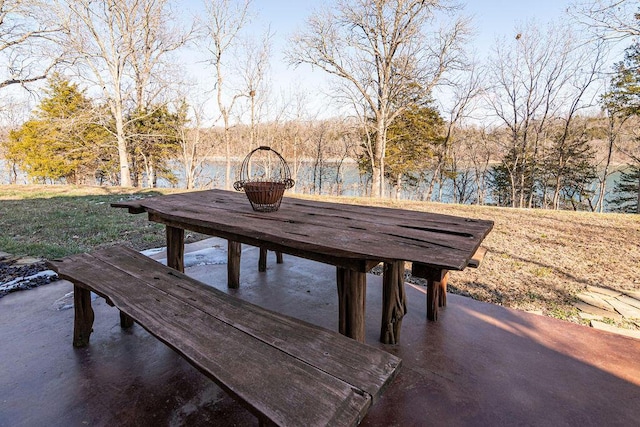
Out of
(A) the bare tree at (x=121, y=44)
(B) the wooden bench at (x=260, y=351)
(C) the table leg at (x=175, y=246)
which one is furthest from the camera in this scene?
(A) the bare tree at (x=121, y=44)

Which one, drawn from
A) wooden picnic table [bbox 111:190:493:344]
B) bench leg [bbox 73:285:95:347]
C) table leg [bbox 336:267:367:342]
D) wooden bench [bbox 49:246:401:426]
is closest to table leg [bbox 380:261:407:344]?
wooden picnic table [bbox 111:190:493:344]

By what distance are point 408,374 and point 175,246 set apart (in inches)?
68.2

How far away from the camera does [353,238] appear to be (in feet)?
4.79

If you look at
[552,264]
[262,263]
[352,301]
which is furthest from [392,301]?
[552,264]

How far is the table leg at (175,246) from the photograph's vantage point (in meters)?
2.34

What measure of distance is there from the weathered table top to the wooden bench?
1.04ft

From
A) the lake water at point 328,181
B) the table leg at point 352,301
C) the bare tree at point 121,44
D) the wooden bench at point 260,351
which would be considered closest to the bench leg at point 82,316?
the wooden bench at point 260,351

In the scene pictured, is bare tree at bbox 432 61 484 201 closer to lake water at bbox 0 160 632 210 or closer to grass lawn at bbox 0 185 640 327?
lake water at bbox 0 160 632 210

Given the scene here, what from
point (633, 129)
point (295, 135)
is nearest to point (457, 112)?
point (633, 129)

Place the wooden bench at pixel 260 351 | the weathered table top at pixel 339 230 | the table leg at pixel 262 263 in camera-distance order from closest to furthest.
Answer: the wooden bench at pixel 260 351 < the weathered table top at pixel 339 230 < the table leg at pixel 262 263

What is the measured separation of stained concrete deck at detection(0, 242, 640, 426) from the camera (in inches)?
51.0

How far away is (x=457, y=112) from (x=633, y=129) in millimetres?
6150

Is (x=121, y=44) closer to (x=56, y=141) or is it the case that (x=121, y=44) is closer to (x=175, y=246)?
(x=56, y=141)

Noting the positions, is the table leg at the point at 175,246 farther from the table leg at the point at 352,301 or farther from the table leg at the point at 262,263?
the table leg at the point at 352,301
